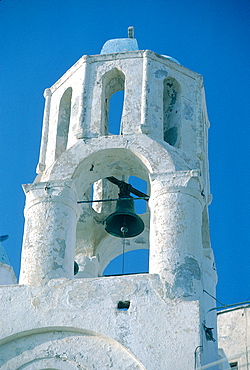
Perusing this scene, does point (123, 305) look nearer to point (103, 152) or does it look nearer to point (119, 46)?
point (103, 152)

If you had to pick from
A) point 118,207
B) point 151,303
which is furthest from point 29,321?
point 118,207

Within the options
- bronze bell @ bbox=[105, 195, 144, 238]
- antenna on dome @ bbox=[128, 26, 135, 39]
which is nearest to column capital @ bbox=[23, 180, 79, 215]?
bronze bell @ bbox=[105, 195, 144, 238]

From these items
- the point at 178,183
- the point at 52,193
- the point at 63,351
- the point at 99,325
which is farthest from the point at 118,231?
the point at 63,351

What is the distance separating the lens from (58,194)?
19.5m

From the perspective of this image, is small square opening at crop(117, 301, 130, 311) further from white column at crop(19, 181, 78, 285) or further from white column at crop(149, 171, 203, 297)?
white column at crop(19, 181, 78, 285)

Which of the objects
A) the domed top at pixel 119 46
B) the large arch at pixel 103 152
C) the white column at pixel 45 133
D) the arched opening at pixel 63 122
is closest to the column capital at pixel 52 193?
the large arch at pixel 103 152

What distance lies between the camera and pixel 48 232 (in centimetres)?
1903

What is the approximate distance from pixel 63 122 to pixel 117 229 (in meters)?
2.35

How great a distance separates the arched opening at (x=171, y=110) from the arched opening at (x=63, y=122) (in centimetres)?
182

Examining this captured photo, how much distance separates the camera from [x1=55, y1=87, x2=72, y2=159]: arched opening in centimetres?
2094

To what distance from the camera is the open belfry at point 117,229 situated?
1758 centimetres

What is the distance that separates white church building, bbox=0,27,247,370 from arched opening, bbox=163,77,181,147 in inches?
1.0

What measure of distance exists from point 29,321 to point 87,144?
365 centimetres

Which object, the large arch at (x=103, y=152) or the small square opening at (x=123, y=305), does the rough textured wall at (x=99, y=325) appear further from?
the large arch at (x=103, y=152)
